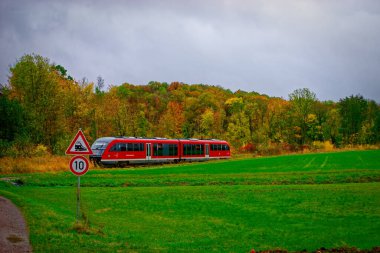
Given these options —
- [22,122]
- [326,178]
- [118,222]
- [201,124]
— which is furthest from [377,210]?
[201,124]

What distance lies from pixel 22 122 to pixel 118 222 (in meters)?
32.0

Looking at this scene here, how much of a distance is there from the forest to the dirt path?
2988cm

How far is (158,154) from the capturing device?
52.5 meters

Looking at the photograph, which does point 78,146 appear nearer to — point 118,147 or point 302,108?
point 118,147

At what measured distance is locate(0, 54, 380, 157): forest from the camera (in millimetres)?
56219

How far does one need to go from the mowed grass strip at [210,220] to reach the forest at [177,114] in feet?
91.3

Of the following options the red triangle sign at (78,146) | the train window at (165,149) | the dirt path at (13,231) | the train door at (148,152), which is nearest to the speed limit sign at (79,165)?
the red triangle sign at (78,146)

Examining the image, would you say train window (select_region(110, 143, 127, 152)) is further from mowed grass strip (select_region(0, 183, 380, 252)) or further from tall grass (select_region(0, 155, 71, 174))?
mowed grass strip (select_region(0, 183, 380, 252))

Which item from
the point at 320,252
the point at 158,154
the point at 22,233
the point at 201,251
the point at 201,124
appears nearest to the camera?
the point at 320,252

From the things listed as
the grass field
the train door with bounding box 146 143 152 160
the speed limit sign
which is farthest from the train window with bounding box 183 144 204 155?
the speed limit sign

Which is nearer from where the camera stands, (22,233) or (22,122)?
(22,233)

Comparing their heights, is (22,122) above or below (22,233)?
above

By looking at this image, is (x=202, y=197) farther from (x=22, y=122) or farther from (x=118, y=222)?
(x=22, y=122)

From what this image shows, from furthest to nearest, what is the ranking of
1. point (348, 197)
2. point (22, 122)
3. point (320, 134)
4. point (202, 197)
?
point (320, 134) < point (22, 122) < point (202, 197) < point (348, 197)
